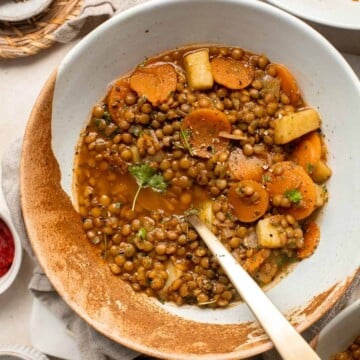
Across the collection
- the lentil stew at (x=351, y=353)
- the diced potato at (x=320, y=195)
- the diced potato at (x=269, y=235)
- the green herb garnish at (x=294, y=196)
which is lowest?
the lentil stew at (x=351, y=353)

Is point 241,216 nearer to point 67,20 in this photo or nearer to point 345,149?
point 345,149

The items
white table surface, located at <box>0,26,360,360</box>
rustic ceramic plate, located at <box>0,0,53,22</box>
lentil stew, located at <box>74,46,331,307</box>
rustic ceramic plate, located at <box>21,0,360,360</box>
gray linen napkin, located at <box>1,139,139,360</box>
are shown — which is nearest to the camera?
rustic ceramic plate, located at <box>21,0,360,360</box>

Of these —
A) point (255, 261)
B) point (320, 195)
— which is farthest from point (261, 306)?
point (320, 195)

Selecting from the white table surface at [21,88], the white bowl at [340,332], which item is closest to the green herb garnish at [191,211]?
the white bowl at [340,332]

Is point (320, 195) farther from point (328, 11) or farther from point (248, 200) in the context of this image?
point (328, 11)

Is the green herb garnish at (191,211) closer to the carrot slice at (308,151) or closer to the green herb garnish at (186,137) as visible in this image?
the green herb garnish at (186,137)

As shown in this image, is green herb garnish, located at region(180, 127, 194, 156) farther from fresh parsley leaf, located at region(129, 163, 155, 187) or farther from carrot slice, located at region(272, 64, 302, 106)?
carrot slice, located at region(272, 64, 302, 106)

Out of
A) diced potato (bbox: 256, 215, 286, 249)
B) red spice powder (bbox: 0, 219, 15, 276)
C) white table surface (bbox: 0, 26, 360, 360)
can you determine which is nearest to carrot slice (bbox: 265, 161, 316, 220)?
diced potato (bbox: 256, 215, 286, 249)

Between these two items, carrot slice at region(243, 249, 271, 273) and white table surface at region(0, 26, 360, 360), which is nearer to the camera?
carrot slice at region(243, 249, 271, 273)
